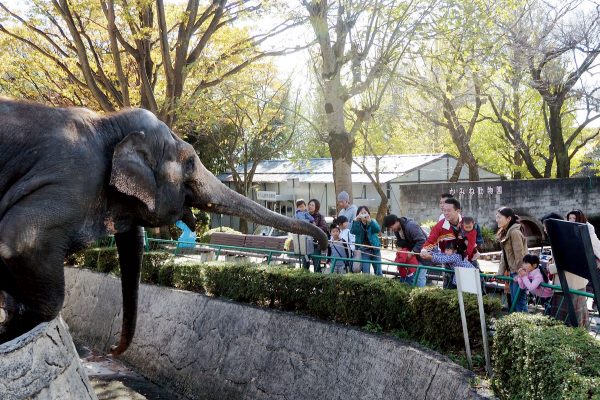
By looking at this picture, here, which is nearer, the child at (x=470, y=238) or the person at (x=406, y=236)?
the child at (x=470, y=238)

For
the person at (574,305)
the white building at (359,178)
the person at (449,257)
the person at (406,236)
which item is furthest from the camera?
the white building at (359,178)

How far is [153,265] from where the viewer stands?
13477mm

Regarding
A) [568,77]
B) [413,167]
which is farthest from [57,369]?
[568,77]

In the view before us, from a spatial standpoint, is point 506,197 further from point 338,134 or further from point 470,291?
point 470,291

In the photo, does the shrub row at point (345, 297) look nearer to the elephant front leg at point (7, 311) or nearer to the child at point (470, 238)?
the child at point (470, 238)

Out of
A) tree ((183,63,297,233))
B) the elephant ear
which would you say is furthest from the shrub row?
tree ((183,63,297,233))

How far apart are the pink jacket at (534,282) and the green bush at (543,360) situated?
0.90 m

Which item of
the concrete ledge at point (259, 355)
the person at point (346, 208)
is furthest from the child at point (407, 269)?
the person at point (346, 208)

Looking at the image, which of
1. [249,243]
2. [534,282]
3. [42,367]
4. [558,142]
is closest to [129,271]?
[42,367]

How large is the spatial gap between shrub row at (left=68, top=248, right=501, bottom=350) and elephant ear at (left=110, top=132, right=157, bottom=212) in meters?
3.43

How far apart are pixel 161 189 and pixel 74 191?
3.16 ft

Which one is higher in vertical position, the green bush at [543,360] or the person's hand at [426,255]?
the person's hand at [426,255]

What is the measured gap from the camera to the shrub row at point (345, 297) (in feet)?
25.6

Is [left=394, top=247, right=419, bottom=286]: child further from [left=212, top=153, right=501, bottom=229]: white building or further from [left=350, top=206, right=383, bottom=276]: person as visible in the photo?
[left=212, top=153, right=501, bottom=229]: white building
